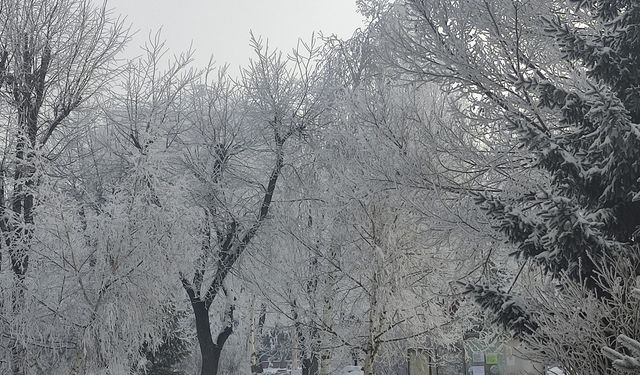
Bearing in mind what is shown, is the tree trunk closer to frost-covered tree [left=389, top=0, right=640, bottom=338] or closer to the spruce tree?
frost-covered tree [left=389, top=0, right=640, bottom=338]

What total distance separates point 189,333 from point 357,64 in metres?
11.9

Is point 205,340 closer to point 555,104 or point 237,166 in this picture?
point 237,166

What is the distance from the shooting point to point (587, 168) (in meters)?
6.65

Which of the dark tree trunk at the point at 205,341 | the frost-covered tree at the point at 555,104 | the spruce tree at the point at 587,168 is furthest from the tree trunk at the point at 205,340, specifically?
the spruce tree at the point at 587,168

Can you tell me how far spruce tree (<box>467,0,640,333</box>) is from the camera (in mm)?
6141

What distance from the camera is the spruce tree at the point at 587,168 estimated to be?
20.1ft

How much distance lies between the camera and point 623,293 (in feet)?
19.8

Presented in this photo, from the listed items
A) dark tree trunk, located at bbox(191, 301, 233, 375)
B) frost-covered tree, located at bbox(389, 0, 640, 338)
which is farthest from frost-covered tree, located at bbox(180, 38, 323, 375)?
frost-covered tree, located at bbox(389, 0, 640, 338)

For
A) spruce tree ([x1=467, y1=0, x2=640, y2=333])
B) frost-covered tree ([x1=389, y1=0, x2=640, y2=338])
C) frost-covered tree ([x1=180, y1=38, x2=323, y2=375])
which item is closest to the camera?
spruce tree ([x1=467, y1=0, x2=640, y2=333])

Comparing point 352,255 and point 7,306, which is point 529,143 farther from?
point 7,306

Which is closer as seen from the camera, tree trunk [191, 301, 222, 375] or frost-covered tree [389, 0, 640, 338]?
frost-covered tree [389, 0, 640, 338]

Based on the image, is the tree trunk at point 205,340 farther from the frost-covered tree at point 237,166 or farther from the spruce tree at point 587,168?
the spruce tree at point 587,168

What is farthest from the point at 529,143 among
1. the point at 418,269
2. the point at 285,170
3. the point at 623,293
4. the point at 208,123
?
the point at 208,123

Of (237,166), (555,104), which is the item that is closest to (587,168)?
(555,104)
